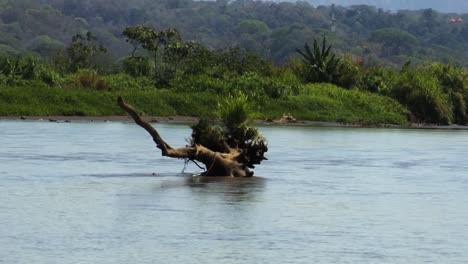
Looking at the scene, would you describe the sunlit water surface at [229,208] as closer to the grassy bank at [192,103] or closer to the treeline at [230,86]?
the grassy bank at [192,103]

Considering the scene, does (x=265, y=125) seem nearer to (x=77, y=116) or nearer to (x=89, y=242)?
(x=77, y=116)

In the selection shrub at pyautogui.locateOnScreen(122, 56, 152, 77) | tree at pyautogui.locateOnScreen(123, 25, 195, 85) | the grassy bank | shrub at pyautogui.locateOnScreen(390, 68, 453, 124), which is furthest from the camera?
tree at pyautogui.locateOnScreen(123, 25, 195, 85)

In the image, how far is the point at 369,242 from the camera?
26453 mm

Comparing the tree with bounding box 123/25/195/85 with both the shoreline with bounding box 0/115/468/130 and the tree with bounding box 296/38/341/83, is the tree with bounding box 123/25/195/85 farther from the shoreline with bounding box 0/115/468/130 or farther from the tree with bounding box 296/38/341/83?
the shoreline with bounding box 0/115/468/130

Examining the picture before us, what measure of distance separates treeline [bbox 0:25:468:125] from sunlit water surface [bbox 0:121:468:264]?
26.9m

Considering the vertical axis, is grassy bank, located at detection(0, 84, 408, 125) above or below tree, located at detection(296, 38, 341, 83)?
below

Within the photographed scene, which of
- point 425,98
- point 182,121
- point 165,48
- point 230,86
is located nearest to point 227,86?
point 230,86

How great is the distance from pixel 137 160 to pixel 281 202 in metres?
14.6

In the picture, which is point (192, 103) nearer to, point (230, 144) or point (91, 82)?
point (91, 82)

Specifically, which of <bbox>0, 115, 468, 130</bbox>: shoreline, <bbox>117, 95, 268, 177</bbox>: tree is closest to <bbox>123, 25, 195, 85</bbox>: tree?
<bbox>0, 115, 468, 130</bbox>: shoreline

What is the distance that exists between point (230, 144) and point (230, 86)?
153ft

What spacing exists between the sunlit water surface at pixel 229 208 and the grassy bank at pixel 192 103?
968 inches

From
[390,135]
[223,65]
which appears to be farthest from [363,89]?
[390,135]

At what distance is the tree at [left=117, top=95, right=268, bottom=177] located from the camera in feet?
126
